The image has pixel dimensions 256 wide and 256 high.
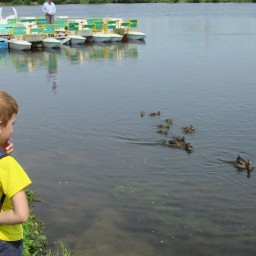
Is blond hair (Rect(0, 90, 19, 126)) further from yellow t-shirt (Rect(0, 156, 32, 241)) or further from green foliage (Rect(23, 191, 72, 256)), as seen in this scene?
green foliage (Rect(23, 191, 72, 256))

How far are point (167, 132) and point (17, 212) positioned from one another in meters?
10.4

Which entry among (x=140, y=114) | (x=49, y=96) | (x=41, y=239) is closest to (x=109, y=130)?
(x=140, y=114)

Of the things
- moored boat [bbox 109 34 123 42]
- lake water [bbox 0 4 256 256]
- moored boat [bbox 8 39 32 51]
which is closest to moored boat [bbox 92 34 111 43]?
moored boat [bbox 109 34 123 42]

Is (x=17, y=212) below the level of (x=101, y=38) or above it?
above

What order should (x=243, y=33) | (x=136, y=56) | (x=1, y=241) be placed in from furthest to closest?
(x=243, y=33), (x=136, y=56), (x=1, y=241)

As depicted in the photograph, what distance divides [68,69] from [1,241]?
22277mm

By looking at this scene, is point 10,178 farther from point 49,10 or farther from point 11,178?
point 49,10

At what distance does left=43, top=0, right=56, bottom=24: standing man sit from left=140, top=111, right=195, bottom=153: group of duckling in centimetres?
2037

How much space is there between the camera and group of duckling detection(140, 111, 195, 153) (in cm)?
1208

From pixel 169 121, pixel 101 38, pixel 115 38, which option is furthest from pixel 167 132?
pixel 115 38

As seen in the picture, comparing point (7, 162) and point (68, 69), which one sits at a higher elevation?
point (7, 162)

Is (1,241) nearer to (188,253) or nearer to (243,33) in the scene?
(188,253)

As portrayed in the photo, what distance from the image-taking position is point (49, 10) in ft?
110

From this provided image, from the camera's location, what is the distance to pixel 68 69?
2525 cm
